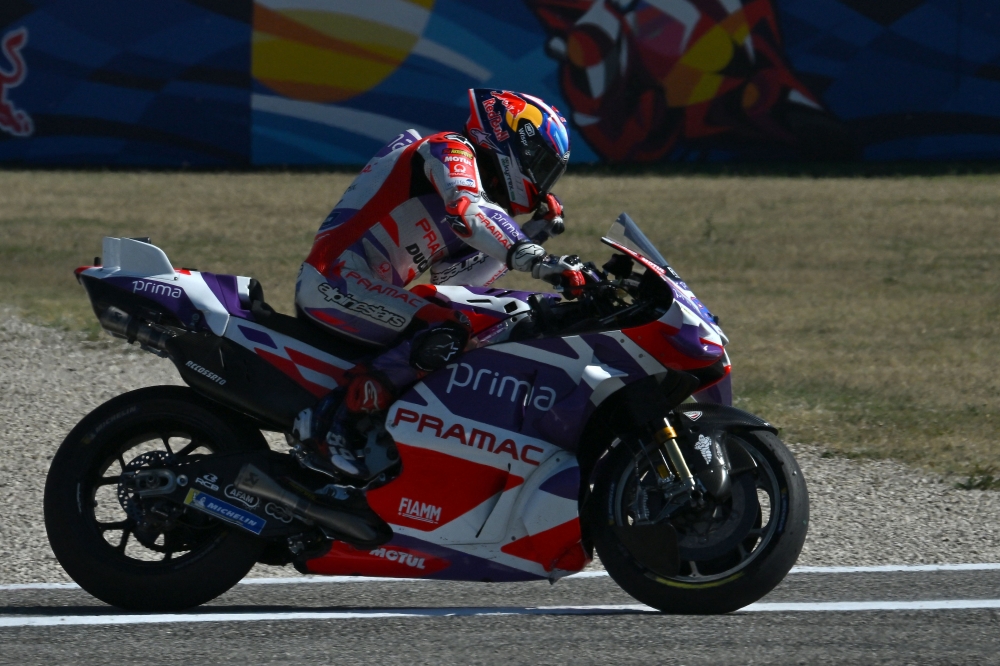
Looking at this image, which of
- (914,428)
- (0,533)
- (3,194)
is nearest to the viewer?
(0,533)

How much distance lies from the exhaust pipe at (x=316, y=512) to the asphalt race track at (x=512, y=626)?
0.28 metres

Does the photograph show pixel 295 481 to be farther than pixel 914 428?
No

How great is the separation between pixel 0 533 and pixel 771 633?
11.5 ft

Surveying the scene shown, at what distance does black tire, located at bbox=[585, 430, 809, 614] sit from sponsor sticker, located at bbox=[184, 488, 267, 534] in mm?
1181

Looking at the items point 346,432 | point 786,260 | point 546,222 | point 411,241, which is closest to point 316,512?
point 346,432

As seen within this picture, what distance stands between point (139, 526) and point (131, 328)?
696 millimetres

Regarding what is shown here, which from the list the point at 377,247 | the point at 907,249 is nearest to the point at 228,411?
the point at 377,247

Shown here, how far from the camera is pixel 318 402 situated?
479cm

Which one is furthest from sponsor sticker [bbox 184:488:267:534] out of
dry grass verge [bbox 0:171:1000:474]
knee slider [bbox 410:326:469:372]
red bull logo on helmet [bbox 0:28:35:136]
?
red bull logo on helmet [bbox 0:28:35:136]

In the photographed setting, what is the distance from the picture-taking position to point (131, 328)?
15.9ft

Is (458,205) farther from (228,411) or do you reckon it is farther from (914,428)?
(914,428)

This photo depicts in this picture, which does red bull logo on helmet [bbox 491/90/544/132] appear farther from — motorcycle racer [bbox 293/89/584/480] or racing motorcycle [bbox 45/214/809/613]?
racing motorcycle [bbox 45/214/809/613]

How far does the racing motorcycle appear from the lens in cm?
460

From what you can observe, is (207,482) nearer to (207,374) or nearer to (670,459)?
(207,374)
